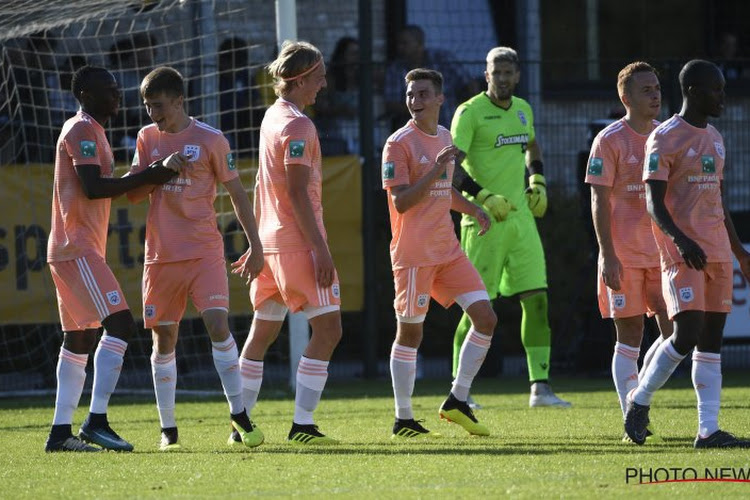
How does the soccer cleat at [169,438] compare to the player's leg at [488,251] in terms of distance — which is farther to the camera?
the player's leg at [488,251]

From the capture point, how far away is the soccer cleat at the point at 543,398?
9.89 meters

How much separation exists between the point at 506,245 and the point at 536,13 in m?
7.75

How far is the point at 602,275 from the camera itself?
24.8ft

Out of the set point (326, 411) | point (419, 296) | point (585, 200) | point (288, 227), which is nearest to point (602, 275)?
point (419, 296)

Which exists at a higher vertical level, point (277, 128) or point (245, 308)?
point (277, 128)

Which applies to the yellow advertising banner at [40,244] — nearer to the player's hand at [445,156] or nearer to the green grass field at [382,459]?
the green grass field at [382,459]

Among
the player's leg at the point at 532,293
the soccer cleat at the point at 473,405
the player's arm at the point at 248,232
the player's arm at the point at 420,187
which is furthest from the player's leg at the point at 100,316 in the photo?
the player's leg at the point at 532,293

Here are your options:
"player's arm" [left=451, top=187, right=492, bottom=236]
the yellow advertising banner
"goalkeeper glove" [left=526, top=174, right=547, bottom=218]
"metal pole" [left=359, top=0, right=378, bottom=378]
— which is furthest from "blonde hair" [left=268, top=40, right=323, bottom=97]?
"metal pole" [left=359, top=0, right=378, bottom=378]

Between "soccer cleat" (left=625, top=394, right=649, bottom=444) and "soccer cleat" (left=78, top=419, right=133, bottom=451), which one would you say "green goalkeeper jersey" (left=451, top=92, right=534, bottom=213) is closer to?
"soccer cleat" (left=625, top=394, right=649, bottom=444)

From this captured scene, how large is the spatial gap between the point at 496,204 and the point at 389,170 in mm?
1338

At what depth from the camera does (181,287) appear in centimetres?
752

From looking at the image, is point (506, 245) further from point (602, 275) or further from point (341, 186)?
point (341, 186)

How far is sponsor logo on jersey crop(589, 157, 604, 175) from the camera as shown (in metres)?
7.53

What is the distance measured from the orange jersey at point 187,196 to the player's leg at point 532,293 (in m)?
2.94
